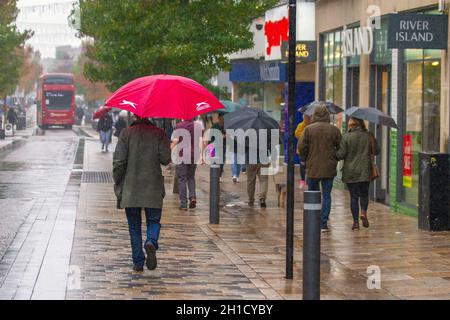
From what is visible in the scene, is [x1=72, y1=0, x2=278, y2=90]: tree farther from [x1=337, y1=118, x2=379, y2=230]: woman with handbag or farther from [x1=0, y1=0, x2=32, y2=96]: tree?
[x1=0, y1=0, x2=32, y2=96]: tree

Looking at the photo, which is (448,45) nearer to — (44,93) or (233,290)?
(233,290)

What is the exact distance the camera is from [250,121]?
18.4m

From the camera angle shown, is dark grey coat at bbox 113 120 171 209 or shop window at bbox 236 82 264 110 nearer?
dark grey coat at bbox 113 120 171 209

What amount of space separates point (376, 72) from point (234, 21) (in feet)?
26.8

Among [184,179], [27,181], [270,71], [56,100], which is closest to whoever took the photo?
[184,179]

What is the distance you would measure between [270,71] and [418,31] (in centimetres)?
1571

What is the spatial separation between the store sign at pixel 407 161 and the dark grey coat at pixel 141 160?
768 cm

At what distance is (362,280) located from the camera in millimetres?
10945

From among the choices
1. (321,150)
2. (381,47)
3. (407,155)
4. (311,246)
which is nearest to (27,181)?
(381,47)

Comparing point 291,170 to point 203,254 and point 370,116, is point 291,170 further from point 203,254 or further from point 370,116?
point 370,116

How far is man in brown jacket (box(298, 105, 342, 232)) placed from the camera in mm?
14867

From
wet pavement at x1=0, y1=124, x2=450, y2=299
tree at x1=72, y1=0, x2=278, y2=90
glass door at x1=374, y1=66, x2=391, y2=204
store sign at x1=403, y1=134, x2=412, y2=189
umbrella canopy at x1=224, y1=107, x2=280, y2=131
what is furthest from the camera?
tree at x1=72, y1=0, x2=278, y2=90

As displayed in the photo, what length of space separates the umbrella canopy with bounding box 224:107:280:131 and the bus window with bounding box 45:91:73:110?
173ft

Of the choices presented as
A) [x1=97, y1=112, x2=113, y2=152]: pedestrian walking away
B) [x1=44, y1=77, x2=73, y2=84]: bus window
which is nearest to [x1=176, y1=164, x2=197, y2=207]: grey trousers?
[x1=97, y1=112, x2=113, y2=152]: pedestrian walking away
